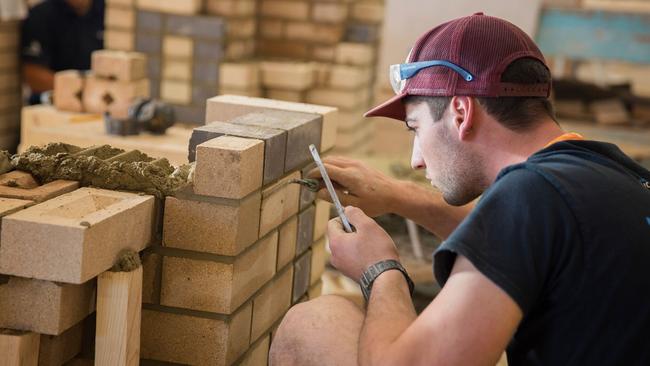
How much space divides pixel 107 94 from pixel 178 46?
1219mm

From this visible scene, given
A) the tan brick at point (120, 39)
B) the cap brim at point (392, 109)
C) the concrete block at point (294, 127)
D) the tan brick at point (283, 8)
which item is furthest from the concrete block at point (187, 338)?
the tan brick at point (283, 8)

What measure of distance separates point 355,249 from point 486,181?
36cm

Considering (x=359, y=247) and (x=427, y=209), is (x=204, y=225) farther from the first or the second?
(x=427, y=209)

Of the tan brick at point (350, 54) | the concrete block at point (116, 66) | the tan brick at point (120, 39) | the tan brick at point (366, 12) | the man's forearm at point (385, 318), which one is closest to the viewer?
the man's forearm at point (385, 318)

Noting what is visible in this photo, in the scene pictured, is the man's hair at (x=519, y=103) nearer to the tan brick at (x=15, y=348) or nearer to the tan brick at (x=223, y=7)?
the tan brick at (x=15, y=348)

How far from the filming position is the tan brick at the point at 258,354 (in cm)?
257

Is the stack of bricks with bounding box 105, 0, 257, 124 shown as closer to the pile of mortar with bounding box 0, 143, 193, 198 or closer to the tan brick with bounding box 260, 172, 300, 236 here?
the tan brick with bounding box 260, 172, 300, 236

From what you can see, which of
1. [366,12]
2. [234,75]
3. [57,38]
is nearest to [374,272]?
[234,75]

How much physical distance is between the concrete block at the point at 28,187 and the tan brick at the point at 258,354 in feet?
2.25

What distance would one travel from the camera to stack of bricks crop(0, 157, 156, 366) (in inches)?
77.1

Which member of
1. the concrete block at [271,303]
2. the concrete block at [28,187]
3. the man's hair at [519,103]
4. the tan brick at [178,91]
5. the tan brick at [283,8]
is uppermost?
→ the tan brick at [283,8]

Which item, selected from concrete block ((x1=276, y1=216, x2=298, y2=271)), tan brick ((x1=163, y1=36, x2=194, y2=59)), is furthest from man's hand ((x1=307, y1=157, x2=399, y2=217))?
tan brick ((x1=163, y1=36, x2=194, y2=59))

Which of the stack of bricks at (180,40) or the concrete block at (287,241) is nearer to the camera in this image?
the concrete block at (287,241)

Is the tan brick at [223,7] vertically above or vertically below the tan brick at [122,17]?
above
